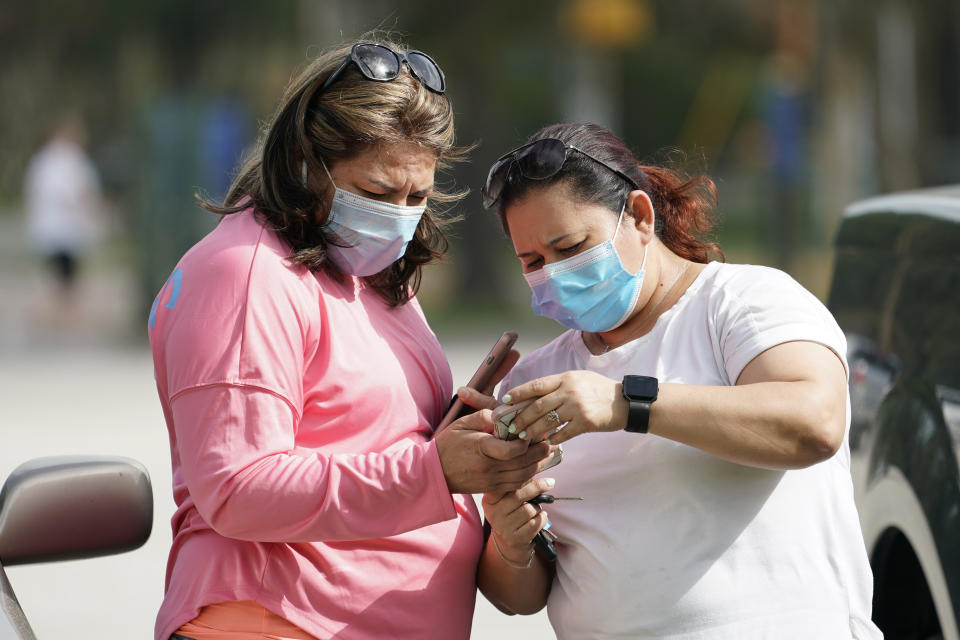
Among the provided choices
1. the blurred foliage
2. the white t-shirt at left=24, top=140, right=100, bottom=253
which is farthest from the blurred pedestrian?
the blurred foliage

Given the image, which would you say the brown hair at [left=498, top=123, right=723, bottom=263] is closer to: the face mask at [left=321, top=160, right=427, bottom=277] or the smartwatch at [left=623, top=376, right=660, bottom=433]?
the face mask at [left=321, top=160, right=427, bottom=277]

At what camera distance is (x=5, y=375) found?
12094mm

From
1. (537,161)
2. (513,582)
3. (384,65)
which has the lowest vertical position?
(513,582)

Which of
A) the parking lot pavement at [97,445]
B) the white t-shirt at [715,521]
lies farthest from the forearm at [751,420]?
the parking lot pavement at [97,445]

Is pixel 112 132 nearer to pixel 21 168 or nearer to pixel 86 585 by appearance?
pixel 21 168

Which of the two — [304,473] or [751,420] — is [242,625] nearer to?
[304,473]

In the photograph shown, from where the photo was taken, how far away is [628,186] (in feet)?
9.02

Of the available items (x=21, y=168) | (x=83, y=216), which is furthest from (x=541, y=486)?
(x=21, y=168)

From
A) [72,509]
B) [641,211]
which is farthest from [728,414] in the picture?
[72,509]

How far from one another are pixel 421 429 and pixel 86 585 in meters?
4.15

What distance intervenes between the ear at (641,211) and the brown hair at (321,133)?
0.40m

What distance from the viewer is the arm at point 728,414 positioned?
2311 mm

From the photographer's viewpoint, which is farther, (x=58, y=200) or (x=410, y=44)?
(x=58, y=200)

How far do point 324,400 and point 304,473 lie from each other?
0.59 feet
